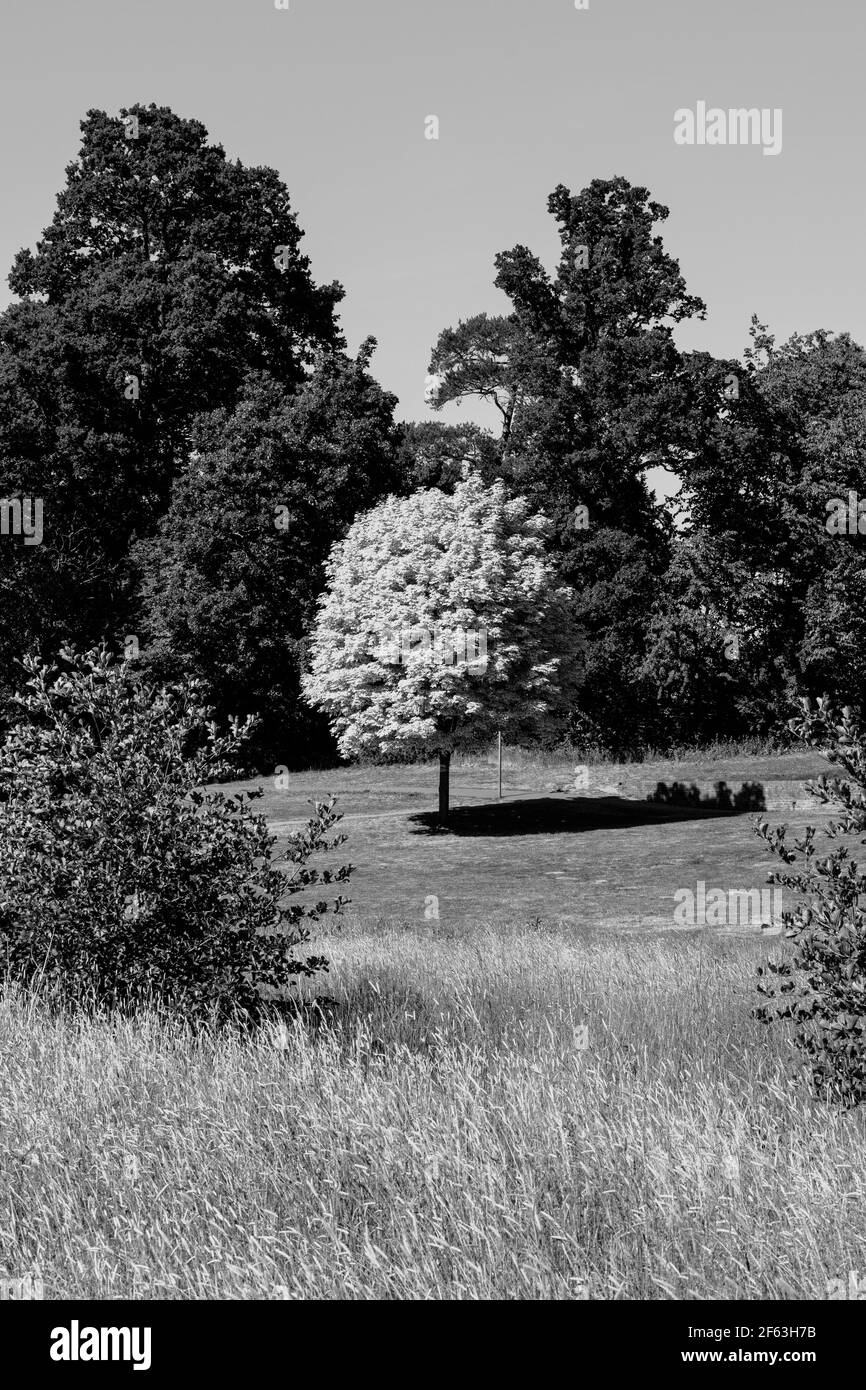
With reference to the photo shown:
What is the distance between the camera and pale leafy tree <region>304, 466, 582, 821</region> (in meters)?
29.0

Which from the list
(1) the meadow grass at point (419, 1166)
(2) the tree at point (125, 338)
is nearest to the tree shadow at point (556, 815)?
(2) the tree at point (125, 338)

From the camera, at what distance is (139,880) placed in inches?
390

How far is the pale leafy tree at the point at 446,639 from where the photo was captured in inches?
1141

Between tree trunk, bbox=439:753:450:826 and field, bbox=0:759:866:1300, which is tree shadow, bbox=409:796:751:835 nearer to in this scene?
tree trunk, bbox=439:753:450:826

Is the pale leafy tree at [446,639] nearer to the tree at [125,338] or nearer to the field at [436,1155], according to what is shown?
the tree at [125,338]

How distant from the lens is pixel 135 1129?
6.28m

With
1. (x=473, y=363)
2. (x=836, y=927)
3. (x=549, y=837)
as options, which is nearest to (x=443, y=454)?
(x=473, y=363)

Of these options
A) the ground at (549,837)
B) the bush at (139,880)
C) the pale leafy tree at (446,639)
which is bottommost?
the ground at (549,837)

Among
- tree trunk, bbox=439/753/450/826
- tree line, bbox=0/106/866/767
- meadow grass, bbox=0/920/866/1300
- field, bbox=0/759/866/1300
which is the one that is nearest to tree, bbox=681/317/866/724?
tree line, bbox=0/106/866/767

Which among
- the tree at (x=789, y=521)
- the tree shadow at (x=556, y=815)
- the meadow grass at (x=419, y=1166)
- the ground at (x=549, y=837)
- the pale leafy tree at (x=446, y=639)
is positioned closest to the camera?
the meadow grass at (x=419, y=1166)

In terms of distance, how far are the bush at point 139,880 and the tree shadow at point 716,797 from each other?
880 inches

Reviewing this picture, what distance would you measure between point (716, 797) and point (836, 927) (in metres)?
26.3
